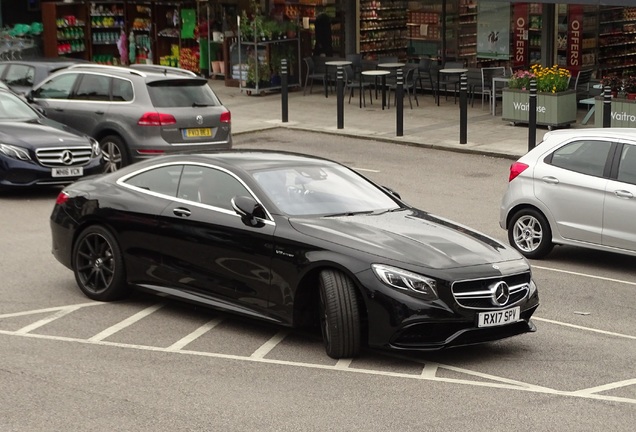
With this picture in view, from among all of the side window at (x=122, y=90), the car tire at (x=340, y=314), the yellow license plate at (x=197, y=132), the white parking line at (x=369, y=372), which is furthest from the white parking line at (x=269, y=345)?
the side window at (x=122, y=90)

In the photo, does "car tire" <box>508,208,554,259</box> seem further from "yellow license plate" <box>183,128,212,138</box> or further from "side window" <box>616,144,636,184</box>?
"yellow license plate" <box>183,128,212,138</box>

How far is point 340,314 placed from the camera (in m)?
9.29

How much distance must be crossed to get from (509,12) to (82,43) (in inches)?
497

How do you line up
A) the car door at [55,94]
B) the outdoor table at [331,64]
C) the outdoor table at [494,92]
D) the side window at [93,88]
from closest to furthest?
the side window at [93,88]
the car door at [55,94]
the outdoor table at [494,92]
the outdoor table at [331,64]

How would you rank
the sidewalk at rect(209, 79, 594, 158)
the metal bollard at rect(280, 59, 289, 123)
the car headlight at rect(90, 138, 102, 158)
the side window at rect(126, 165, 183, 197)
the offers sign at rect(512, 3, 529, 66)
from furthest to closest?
1. the offers sign at rect(512, 3, 529, 66)
2. the metal bollard at rect(280, 59, 289, 123)
3. the sidewalk at rect(209, 79, 594, 158)
4. the car headlight at rect(90, 138, 102, 158)
5. the side window at rect(126, 165, 183, 197)

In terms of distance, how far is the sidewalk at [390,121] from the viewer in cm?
2233

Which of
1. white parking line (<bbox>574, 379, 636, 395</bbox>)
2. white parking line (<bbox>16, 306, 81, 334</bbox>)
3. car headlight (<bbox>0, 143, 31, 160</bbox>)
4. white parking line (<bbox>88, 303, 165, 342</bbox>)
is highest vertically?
car headlight (<bbox>0, 143, 31, 160</bbox>)

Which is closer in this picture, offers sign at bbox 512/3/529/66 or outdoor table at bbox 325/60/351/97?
offers sign at bbox 512/3/529/66

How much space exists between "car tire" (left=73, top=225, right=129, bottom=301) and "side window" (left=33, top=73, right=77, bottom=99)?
8.55 m

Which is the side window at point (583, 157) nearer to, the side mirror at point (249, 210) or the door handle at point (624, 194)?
the door handle at point (624, 194)

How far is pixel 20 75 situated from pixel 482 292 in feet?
49.6

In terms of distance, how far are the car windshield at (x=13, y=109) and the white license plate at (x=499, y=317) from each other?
10.3 m

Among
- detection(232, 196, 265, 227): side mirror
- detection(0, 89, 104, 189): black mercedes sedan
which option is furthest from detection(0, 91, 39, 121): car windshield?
detection(232, 196, 265, 227): side mirror

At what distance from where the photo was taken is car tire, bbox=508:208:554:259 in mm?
13750
